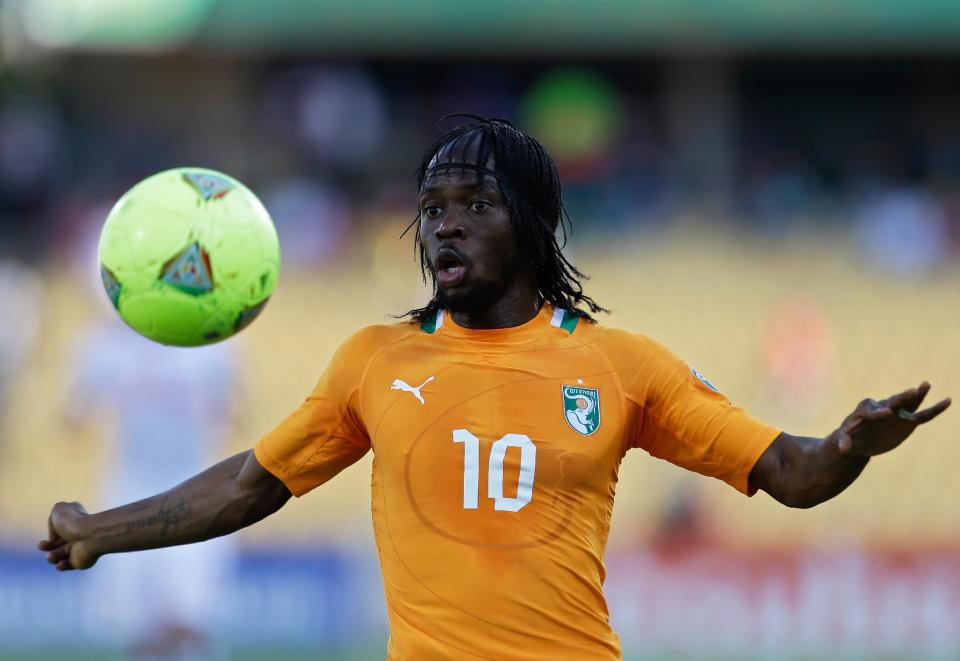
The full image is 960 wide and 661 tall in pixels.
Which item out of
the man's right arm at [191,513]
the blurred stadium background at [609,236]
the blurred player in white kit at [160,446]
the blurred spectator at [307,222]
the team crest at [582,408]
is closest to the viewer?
the team crest at [582,408]

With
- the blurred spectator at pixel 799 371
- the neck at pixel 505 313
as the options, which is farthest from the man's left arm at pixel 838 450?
the blurred spectator at pixel 799 371

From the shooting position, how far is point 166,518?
14.7ft

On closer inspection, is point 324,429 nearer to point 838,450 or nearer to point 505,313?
point 505,313

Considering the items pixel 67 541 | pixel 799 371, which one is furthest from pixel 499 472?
pixel 799 371

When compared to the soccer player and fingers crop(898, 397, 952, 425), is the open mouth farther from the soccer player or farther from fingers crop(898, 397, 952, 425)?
fingers crop(898, 397, 952, 425)

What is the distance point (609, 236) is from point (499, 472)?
12.5 meters

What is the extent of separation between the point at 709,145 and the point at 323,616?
26.9 feet

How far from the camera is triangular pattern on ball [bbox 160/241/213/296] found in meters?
4.71

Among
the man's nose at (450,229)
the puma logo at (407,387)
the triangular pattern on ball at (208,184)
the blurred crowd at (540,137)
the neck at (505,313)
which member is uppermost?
the blurred crowd at (540,137)

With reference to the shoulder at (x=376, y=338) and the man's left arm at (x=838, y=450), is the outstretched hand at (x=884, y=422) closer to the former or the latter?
the man's left arm at (x=838, y=450)

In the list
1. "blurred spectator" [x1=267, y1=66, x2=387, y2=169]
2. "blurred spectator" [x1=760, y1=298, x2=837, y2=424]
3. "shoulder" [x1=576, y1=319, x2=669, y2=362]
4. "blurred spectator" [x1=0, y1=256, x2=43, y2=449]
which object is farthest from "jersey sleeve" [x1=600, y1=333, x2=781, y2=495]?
"blurred spectator" [x1=267, y1=66, x2=387, y2=169]

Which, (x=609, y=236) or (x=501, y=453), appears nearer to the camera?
(x=501, y=453)

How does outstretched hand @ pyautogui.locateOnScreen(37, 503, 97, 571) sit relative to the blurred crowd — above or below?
below

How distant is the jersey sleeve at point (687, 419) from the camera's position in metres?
4.22
